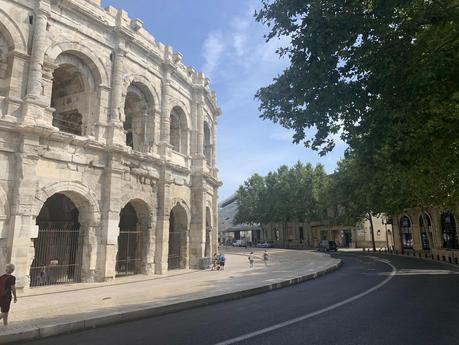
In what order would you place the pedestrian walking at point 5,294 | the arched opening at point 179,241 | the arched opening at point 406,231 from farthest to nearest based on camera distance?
the arched opening at point 406,231
the arched opening at point 179,241
the pedestrian walking at point 5,294

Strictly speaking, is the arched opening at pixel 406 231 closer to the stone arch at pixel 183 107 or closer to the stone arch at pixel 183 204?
the stone arch at pixel 183 204

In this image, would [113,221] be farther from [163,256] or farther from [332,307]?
[332,307]

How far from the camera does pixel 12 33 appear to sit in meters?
13.8

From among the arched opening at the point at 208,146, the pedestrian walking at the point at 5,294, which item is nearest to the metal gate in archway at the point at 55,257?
the pedestrian walking at the point at 5,294

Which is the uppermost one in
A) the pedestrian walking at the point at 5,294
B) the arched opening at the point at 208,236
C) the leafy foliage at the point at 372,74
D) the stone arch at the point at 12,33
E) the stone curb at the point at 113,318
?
the stone arch at the point at 12,33

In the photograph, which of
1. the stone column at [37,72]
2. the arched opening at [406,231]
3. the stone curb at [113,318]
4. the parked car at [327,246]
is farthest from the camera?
the parked car at [327,246]

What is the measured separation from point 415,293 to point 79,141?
1384 cm

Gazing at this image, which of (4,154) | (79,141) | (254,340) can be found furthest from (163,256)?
(254,340)

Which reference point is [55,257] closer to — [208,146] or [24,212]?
[24,212]

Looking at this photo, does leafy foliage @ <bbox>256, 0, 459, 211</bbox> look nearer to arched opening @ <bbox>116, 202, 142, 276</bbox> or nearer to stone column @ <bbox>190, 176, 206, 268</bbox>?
arched opening @ <bbox>116, 202, 142, 276</bbox>

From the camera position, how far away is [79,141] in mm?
15211

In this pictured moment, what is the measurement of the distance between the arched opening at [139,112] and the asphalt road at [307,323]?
11467 mm

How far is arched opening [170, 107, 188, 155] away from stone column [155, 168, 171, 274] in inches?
149

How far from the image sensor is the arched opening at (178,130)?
75.8 ft
